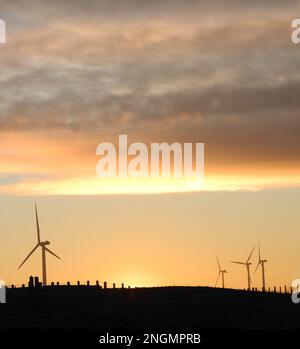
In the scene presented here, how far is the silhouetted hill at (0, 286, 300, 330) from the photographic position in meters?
160

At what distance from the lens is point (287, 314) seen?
177 m

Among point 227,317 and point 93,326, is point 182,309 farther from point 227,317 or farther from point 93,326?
point 93,326

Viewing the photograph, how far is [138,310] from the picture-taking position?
16912cm

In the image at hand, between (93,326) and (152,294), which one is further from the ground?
(152,294)

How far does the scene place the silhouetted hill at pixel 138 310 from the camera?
15975 centimetres
